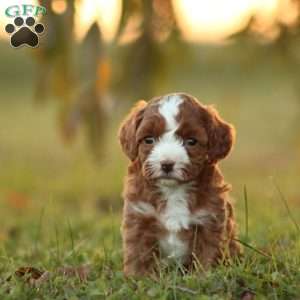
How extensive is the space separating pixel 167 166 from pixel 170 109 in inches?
13.5

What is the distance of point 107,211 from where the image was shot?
36.9 ft

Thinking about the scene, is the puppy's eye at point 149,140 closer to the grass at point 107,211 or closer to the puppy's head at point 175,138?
the puppy's head at point 175,138

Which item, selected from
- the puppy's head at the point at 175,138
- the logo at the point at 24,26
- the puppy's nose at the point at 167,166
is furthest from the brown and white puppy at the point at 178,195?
the logo at the point at 24,26

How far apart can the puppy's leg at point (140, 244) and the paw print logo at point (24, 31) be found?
1.62 m

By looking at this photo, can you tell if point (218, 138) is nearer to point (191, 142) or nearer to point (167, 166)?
point (191, 142)

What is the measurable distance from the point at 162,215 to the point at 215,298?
0.79 meters

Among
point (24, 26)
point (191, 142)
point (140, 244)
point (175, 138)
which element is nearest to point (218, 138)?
point (191, 142)

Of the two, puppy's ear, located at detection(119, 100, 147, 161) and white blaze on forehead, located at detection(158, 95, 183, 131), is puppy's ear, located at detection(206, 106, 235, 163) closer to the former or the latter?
white blaze on forehead, located at detection(158, 95, 183, 131)

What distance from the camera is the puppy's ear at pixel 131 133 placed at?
18.4ft

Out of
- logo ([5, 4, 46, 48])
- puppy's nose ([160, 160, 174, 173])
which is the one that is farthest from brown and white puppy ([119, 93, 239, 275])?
logo ([5, 4, 46, 48])

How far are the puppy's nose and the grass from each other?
473 millimetres

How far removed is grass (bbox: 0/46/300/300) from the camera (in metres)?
5.16

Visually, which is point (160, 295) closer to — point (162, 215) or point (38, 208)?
point (162, 215)

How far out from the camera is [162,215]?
Result: 5.57 meters
